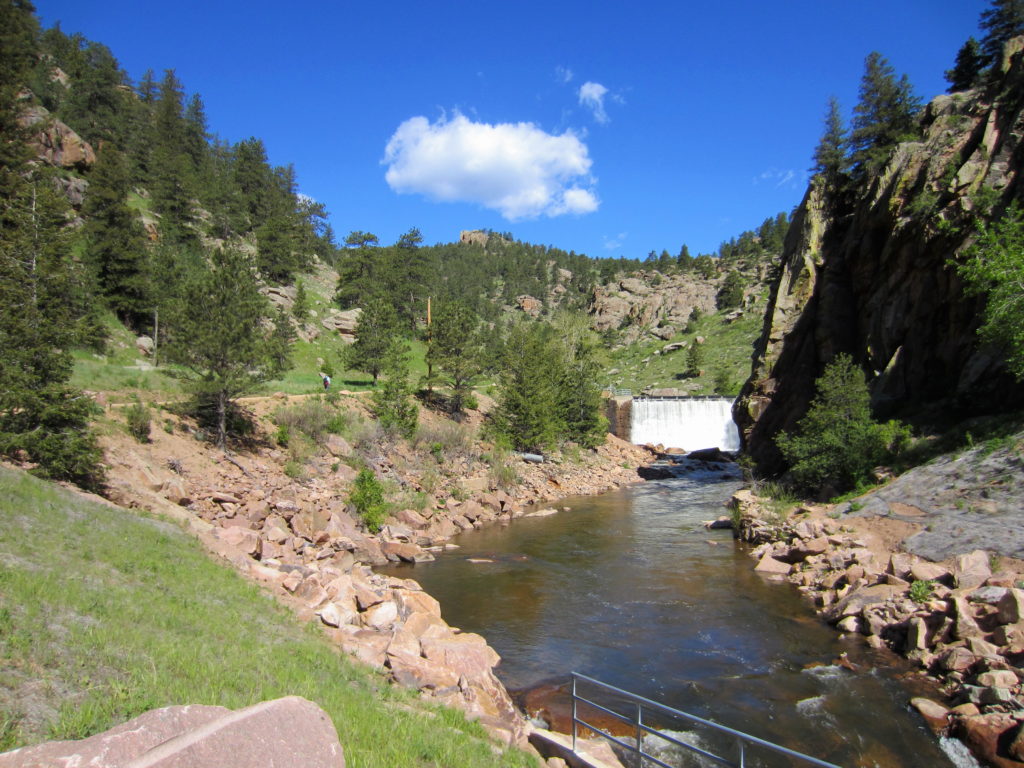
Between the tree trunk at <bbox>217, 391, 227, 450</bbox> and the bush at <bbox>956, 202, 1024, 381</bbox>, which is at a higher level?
the bush at <bbox>956, 202, 1024, 381</bbox>

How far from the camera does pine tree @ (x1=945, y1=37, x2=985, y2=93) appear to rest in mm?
36969

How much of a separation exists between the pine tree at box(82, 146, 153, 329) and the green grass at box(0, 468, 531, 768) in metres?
34.1

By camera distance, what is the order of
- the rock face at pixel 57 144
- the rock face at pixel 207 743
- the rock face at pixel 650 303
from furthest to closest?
the rock face at pixel 650 303, the rock face at pixel 57 144, the rock face at pixel 207 743

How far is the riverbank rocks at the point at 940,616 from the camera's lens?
29.3 ft

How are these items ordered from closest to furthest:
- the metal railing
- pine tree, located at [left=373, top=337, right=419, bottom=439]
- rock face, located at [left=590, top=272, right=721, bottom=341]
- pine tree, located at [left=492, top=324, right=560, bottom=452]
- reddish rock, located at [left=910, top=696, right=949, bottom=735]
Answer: the metal railing, reddish rock, located at [left=910, top=696, right=949, bottom=735], pine tree, located at [left=373, top=337, right=419, bottom=439], pine tree, located at [left=492, top=324, right=560, bottom=452], rock face, located at [left=590, top=272, right=721, bottom=341]

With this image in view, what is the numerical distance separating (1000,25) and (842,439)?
32294 mm

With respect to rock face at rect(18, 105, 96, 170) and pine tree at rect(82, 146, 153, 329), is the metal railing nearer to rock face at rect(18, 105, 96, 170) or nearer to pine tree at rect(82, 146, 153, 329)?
pine tree at rect(82, 146, 153, 329)

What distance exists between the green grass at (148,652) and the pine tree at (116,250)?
34055 mm

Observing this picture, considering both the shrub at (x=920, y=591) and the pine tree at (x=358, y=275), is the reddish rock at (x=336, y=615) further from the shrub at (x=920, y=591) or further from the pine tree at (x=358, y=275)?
the pine tree at (x=358, y=275)

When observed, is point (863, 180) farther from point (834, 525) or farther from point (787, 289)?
point (834, 525)

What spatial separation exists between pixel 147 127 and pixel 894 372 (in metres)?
88.9

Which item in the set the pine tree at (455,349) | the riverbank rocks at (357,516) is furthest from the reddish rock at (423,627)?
the pine tree at (455,349)

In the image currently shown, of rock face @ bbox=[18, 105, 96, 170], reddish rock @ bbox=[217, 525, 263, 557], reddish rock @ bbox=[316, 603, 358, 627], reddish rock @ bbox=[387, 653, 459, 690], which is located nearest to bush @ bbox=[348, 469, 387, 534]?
reddish rock @ bbox=[217, 525, 263, 557]

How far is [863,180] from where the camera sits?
1328 inches
